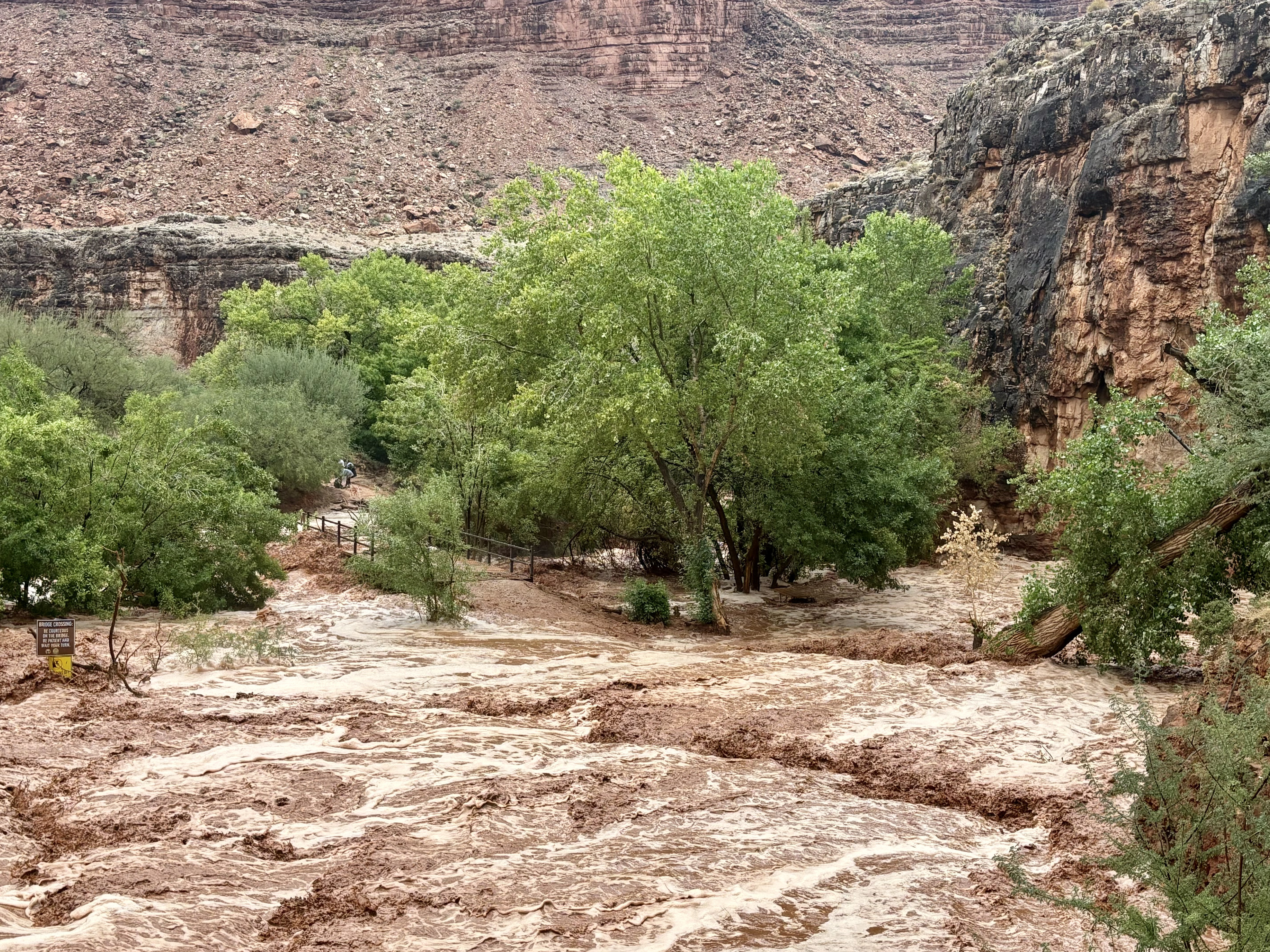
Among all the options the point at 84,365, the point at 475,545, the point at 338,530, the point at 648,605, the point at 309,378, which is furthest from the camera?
the point at 309,378

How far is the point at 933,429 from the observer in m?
32.3

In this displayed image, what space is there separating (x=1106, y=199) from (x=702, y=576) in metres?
22.7

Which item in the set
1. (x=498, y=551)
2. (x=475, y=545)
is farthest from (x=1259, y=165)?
(x=475, y=545)

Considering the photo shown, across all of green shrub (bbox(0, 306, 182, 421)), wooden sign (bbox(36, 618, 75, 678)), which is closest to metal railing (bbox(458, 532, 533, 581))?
wooden sign (bbox(36, 618, 75, 678))

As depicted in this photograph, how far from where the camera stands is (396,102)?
9031 cm

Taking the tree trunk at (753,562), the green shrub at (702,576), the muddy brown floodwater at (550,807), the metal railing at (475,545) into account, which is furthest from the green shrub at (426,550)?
the tree trunk at (753,562)

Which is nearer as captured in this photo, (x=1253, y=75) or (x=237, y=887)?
(x=237, y=887)

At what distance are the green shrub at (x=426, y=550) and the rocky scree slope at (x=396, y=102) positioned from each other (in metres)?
56.3

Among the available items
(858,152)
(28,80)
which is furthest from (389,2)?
(858,152)

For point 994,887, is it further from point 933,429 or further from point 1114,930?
point 933,429

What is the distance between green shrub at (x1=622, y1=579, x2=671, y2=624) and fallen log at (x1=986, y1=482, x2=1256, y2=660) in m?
6.52

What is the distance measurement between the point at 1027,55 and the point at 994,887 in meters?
41.8

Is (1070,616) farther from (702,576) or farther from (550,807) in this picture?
(550,807)

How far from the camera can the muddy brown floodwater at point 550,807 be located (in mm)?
5934
